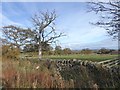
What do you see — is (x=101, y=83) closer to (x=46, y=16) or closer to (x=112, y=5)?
(x=112, y=5)

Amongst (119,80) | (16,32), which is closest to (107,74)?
(119,80)

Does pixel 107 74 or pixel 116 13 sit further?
pixel 116 13

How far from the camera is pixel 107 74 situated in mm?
7488

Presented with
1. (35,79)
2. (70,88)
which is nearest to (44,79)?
(35,79)

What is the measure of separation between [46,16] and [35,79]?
35600 mm

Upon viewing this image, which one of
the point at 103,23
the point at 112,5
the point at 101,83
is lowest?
the point at 101,83

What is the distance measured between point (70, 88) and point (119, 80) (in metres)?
1.76

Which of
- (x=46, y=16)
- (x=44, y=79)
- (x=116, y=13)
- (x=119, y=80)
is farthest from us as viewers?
(x=46, y=16)

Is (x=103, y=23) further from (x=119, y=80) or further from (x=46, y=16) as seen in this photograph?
(x=46, y=16)

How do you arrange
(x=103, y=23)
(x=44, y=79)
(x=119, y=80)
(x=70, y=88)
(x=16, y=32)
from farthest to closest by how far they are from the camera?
1. (x=16, y=32)
2. (x=103, y=23)
3. (x=119, y=80)
4. (x=44, y=79)
5. (x=70, y=88)

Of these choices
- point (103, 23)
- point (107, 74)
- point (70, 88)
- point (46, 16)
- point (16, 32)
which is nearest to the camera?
point (70, 88)

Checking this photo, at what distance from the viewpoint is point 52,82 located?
593 cm

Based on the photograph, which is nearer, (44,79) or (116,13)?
(44,79)

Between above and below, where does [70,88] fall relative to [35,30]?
below
